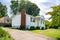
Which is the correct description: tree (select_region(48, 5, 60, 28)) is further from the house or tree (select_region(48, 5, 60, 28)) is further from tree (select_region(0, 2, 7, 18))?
tree (select_region(0, 2, 7, 18))

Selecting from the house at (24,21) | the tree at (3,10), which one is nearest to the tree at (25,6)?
the tree at (3,10)

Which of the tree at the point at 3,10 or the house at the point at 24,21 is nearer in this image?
the house at the point at 24,21

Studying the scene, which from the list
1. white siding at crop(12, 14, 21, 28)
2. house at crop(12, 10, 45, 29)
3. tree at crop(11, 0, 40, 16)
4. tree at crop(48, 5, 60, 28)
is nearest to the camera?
tree at crop(48, 5, 60, 28)

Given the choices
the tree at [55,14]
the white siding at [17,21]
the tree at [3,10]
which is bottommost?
the white siding at [17,21]

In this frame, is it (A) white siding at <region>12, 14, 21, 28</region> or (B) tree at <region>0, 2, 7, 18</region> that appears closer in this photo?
(A) white siding at <region>12, 14, 21, 28</region>

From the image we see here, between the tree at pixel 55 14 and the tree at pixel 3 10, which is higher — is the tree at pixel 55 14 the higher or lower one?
the lower one

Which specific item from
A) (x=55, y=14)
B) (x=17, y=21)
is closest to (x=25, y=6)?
(x=17, y=21)

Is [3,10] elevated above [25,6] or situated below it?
below

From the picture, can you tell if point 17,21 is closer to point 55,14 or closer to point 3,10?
point 55,14

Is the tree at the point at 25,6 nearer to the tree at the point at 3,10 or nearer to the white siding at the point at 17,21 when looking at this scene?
the tree at the point at 3,10

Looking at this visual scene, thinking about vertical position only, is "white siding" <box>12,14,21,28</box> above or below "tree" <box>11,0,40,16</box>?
below

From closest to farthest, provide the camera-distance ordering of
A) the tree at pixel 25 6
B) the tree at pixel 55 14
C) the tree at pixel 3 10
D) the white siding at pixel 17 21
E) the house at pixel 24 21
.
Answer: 1. the tree at pixel 55 14
2. the house at pixel 24 21
3. the white siding at pixel 17 21
4. the tree at pixel 25 6
5. the tree at pixel 3 10

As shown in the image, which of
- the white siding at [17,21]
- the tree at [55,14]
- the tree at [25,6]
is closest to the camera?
the tree at [55,14]

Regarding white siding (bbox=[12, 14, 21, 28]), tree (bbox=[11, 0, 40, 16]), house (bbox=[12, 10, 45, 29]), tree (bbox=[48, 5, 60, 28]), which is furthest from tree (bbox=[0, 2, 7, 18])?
tree (bbox=[48, 5, 60, 28])
